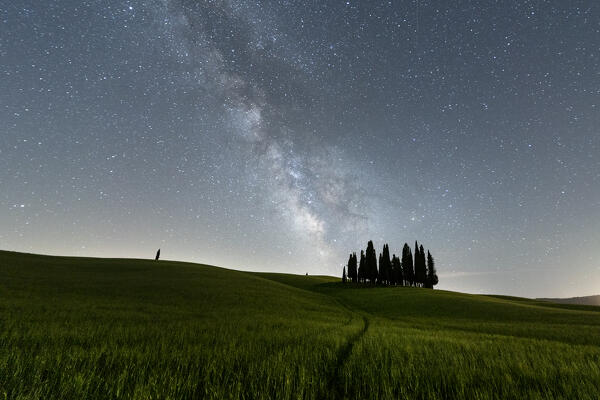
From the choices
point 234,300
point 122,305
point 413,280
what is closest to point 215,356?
point 122,305

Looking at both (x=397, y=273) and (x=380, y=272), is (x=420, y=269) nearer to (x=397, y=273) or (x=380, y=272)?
(x=397, y=273)

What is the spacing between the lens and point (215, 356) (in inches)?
256

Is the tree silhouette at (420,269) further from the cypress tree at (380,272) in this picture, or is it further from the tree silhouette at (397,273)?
the cypress tree at (380,272)

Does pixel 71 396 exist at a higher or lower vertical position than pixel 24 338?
higher

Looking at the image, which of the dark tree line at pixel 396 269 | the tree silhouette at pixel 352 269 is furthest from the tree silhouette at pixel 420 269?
the tree silhouette at pixel 352 269

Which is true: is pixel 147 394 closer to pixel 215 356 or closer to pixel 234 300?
pixel 215 356

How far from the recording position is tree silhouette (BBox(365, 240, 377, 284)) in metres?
80.2

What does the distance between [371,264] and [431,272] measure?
19.8 metres

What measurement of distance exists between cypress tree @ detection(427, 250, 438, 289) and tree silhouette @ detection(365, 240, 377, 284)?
1718 cm

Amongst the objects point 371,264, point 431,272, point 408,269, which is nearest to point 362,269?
point 371,264

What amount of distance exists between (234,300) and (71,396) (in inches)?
1099

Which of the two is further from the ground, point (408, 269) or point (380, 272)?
point (408, 269)

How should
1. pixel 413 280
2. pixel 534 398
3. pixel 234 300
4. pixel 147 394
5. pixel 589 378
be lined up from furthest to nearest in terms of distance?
pixel 413 280 < pixel 234 300 < pixel 589 378 < pixel 534 398 < pixel 147 394

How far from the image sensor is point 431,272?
84.5 meters
